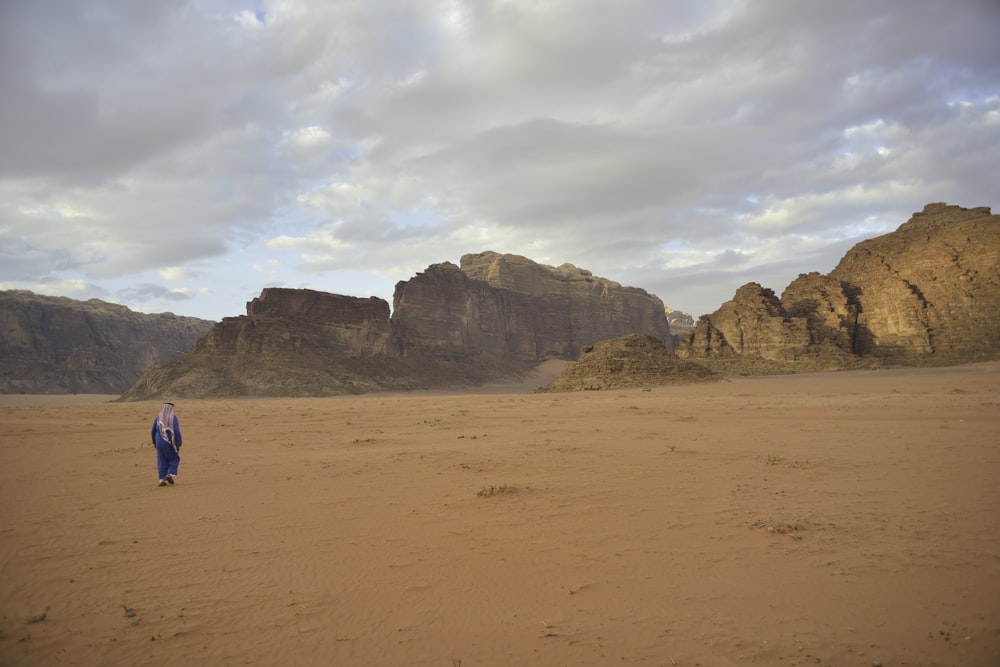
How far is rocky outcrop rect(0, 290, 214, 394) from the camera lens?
7900 cm

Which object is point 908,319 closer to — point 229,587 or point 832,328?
point 832,328

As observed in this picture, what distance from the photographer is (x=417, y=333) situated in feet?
289

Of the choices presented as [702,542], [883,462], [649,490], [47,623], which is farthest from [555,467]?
[47,623]

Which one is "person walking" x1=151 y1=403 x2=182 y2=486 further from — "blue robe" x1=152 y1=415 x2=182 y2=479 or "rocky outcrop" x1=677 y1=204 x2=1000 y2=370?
"rocky outcrop" x1=677 y1=204 x2=1000 y2=370

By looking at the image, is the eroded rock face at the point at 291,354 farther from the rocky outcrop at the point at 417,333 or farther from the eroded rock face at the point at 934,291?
the eroded rock face at the point at 934,291

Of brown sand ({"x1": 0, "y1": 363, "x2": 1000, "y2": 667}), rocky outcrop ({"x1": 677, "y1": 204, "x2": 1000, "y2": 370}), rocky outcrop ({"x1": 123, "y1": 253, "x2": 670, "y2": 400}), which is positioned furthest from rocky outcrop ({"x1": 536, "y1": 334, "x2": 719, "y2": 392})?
brown sand ({"x1": 0, "y1": 363, "x2": 1000, "y2": 667})

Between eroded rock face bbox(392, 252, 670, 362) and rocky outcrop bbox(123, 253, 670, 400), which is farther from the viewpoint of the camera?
eroded rock face bbox(392, 252, 670, 362)

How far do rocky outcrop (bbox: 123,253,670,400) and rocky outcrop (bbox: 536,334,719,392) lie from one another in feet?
86.7

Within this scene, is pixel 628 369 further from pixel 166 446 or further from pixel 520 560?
pixel 520 560

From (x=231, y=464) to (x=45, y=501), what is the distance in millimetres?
3198

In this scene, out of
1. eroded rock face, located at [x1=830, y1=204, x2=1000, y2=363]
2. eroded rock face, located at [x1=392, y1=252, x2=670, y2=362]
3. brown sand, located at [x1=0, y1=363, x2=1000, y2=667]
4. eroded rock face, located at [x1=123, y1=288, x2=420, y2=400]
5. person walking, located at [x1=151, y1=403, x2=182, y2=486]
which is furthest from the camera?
eroded rock face, located at [x1=392, y1=252, x2=670, y2=362]

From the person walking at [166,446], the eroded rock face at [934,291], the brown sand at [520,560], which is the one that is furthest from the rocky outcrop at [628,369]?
the person walking at [166,446]

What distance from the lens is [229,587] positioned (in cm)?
439

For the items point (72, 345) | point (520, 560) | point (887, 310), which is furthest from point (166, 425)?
point (72, 345)
